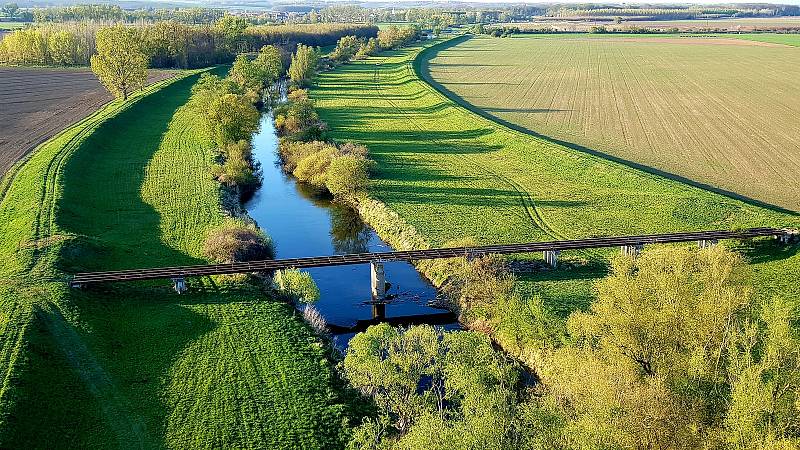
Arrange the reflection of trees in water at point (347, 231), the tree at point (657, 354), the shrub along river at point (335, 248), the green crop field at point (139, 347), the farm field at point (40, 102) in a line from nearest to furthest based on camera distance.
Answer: the tree at point (657, 354), the green crop field at point (139, 347), the shrub along river at point (335, 248), the reflection of trees in water at point (347, 231), the farm field at point (40, 102)

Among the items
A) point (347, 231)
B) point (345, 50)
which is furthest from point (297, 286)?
point (345, 50)

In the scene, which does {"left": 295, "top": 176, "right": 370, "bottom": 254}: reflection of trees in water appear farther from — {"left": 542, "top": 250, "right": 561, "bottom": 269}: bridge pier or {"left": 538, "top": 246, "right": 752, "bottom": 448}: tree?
{"left": 538, "top": 246, "right": 752, "bottom": 448}: tree

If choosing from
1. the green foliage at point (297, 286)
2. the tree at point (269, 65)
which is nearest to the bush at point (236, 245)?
the green foliage at point (297, 286)

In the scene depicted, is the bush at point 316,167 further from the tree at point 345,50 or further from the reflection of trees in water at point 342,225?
the tree at point 345,50

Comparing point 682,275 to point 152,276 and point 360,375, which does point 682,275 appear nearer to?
point 360,375

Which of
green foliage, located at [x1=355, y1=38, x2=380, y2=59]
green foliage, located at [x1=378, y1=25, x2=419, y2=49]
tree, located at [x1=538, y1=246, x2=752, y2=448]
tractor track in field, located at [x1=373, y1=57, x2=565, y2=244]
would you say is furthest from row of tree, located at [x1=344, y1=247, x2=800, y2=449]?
green foliage, located at [x1=378, y1=25, x2=419, y2=49]

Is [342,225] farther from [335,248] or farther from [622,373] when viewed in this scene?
[622,373]
